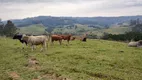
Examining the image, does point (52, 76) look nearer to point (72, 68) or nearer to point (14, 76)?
point (14, 76)

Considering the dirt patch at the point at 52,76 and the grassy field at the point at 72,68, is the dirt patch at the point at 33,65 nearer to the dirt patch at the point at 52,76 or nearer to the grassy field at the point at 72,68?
the grassy field at the point at 72,68

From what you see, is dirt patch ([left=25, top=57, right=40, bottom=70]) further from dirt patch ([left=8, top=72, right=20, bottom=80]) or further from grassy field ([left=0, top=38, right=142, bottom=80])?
dirt patch ([left=8, top=72, right=20, bottom=80])

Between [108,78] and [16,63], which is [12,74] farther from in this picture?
[108,78]

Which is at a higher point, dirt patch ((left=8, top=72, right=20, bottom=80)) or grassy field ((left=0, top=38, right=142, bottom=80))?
dirt patch ((left=8, top=72, right=20, bottom=80))

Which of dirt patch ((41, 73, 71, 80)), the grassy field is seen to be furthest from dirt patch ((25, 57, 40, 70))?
dirt patch ((41, 73, 71, 80))

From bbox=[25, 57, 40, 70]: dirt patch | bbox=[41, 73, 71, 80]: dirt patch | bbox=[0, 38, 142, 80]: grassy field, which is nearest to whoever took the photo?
bbox=[41, 73, 71, 80]: dirt patch

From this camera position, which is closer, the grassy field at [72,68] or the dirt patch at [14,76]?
the dirt patch at [14,76]

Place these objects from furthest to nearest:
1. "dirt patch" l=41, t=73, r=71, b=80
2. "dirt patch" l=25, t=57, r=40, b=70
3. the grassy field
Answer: "dirt patch" l=25, t=57, r=40, b=70 < the grassy field < "dirt patch" l=41, t=73, r=71, b=80

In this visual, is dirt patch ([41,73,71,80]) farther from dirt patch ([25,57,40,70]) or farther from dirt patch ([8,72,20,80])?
dirt patch ([25,57,40,70])

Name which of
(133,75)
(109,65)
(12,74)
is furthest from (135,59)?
(12,74)

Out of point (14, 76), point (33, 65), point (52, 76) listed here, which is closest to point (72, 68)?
point (52, 76)

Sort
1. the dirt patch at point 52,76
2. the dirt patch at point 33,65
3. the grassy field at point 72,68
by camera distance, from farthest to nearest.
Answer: the dirt patch at point 33,65 → the grassy field at point 72,68 → the dirt patch at point 52,76

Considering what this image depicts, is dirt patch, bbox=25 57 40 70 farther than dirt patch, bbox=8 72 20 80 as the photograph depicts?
Yes

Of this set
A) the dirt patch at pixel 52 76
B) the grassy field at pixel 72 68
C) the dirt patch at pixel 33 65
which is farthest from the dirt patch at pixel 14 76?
the dirt patch at pixel 33 65
